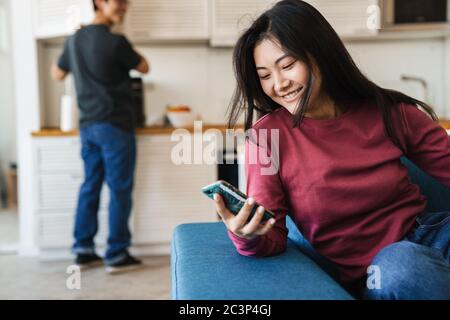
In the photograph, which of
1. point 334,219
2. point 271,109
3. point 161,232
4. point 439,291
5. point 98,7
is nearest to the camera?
point 439,291

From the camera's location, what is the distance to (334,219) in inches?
43.3

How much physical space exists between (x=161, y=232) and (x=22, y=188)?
0.95 m

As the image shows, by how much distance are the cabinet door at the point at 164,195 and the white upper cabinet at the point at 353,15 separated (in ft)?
4.12

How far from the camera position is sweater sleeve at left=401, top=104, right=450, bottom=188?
117 cm

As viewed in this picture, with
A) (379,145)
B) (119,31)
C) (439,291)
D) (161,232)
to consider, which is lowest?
(161,232)

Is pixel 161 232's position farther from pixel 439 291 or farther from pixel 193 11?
pixel 439 291

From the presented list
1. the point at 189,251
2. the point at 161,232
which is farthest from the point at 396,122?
the point at 161,232

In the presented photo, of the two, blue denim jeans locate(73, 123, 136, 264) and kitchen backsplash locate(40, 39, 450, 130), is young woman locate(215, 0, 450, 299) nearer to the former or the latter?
blue denim jeans locate(73, 123, 136, 264)

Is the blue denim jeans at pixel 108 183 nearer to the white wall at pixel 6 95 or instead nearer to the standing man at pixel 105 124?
the standing man at pixel 105 124

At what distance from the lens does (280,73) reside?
1.11m

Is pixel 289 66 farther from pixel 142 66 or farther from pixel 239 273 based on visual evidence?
pixel 142 66

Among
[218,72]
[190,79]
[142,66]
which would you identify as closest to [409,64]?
[218,72]

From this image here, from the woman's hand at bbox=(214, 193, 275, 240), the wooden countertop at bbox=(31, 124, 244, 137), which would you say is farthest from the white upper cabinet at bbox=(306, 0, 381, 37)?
the woman's hand at bbox=(214, 193, 275, 240)

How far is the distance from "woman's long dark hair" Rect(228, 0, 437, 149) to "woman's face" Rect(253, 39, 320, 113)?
0.04 feet
